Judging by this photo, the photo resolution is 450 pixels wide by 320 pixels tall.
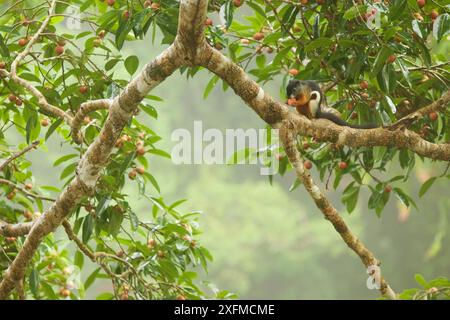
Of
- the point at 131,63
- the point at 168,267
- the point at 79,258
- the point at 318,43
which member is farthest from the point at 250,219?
the point at 318,43

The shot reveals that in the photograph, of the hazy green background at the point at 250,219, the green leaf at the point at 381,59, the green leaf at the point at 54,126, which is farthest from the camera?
the hazy green background at the point at 250,219

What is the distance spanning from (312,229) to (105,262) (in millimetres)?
10253

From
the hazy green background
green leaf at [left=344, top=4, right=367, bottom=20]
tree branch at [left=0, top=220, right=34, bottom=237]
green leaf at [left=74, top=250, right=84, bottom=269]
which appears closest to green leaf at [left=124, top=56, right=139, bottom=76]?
tree branch at [left=0, top=220, right=34, bottom=237]

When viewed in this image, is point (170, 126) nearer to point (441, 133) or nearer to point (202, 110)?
point (202, 110)

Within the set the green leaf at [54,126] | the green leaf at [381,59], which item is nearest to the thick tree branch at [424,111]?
the green leaf at [381,59]

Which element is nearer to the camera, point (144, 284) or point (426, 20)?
point (426, 20)

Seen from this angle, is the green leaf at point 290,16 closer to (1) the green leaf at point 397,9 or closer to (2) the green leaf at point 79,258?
(1) the green leaf at point 397,9

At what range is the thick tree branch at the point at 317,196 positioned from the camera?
7.25ft

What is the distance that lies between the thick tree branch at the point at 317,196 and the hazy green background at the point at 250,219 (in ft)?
32.9

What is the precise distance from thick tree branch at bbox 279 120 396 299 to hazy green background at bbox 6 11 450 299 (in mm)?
10029

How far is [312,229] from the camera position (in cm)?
1295
